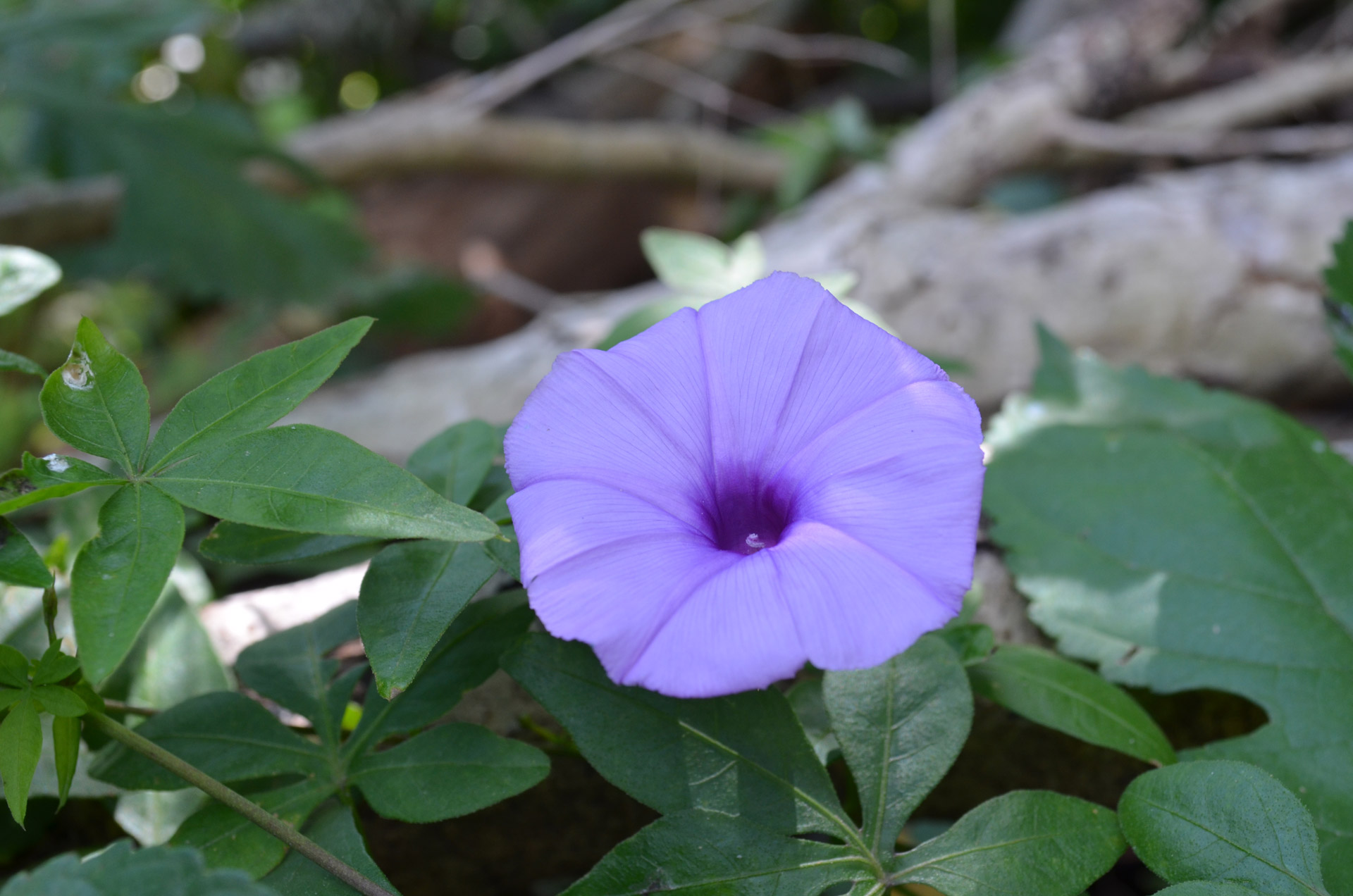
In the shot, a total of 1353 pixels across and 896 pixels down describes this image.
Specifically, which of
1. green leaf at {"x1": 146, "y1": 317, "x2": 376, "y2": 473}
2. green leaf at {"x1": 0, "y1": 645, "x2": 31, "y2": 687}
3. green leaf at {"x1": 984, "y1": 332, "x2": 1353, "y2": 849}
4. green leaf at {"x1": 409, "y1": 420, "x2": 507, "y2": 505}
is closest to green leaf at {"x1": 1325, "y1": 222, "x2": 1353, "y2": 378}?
green leaf at {"x1": 984, "y1": 332, "x2": 1353, "y2": 849}

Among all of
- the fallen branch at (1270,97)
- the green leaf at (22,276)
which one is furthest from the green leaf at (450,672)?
the fallen branch at (1270,97)

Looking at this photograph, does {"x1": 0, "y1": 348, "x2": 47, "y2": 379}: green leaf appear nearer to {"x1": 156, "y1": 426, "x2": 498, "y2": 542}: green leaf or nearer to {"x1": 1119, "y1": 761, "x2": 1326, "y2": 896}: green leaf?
{"x1": 156, "y1": 426, "x2": 498, "y2": 542}: green leaf

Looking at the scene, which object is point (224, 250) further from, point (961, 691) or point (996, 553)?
point (961, 691)

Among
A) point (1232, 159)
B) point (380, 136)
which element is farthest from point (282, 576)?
point (1232, 159)

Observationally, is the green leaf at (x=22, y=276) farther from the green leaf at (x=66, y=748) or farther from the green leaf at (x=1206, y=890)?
the green leaf at (x=1206, y=890)

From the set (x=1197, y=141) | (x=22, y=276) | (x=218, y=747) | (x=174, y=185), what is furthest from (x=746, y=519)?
(x=174, y=185)
